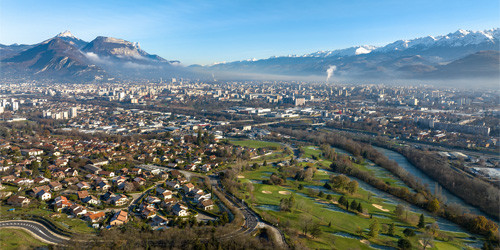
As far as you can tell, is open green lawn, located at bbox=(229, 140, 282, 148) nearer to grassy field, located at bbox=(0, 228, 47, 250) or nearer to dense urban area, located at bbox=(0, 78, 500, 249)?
dense urban area, located at bbox=(0, 78, 500, 249)

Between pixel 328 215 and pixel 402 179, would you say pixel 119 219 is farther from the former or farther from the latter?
pixel 402 179

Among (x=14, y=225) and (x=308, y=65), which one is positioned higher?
(x=308, y=65)

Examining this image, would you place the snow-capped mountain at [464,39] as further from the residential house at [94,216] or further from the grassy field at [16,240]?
the grassy field at [16,240]

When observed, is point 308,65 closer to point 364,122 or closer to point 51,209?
point 364,122

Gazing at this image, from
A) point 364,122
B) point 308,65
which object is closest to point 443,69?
point 308,65

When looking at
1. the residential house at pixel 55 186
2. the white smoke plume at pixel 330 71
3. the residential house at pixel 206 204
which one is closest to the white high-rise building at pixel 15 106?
the residential house at pixel 55 186

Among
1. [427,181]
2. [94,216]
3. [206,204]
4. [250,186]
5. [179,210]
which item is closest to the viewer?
[94,216]

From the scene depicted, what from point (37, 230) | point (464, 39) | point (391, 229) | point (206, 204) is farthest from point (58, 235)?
point (464, 39)

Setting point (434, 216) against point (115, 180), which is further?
point (115, 180)
